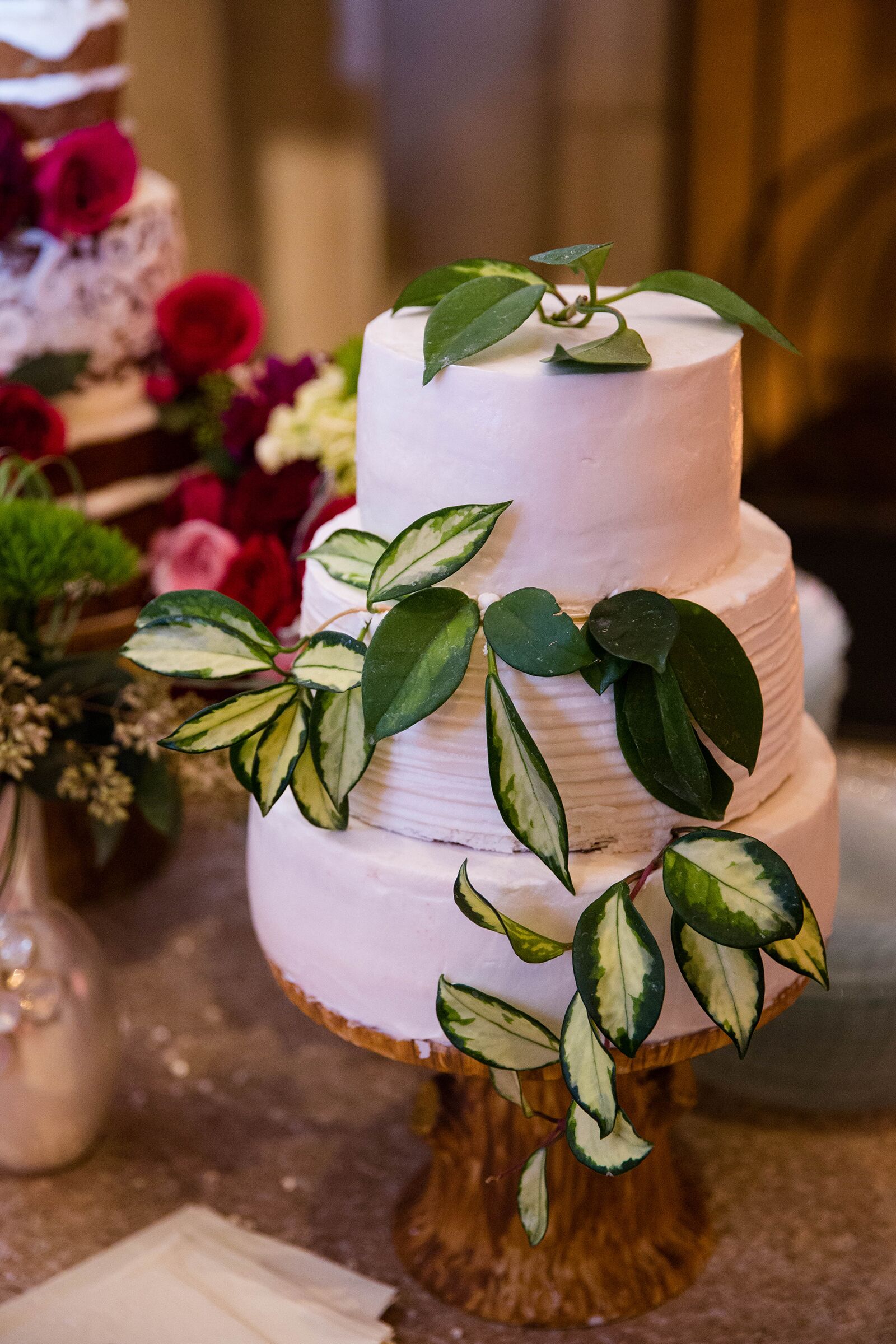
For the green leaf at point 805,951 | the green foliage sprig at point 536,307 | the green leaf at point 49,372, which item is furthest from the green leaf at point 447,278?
the green leaf at point 49,372

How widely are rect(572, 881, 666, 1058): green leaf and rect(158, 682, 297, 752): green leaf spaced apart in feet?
0.82

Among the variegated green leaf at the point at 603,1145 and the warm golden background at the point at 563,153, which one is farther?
the warm golden background at the point at 563,153

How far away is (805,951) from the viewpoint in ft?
2.78

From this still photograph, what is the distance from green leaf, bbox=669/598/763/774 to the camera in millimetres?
845

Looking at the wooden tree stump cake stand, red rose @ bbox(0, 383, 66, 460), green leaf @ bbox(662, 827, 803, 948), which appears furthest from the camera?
red rose @ bbox(0, 383, 66, 460)

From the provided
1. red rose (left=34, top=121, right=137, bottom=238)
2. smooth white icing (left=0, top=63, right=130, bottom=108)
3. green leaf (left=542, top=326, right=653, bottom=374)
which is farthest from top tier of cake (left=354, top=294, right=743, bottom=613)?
smooth white icing (left=0, top=63, right=130, bottom=108)

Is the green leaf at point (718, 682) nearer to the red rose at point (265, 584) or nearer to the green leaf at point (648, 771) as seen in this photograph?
the green leaf at point (648, 771)

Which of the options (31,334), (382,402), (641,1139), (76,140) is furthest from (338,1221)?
(76,140)

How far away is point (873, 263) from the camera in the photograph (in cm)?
334

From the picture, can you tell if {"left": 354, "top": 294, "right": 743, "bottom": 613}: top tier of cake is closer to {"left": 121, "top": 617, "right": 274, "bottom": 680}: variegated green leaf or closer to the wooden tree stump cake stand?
{"left": 121, "top": 617, "right": 274, "bottom": 680}: variegated green leaf

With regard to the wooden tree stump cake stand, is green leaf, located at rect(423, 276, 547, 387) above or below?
above

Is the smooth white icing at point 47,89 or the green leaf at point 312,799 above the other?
the smooth white icing at point 47,89

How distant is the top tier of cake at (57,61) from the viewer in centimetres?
151

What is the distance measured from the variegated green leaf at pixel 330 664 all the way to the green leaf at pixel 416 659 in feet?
0.15
